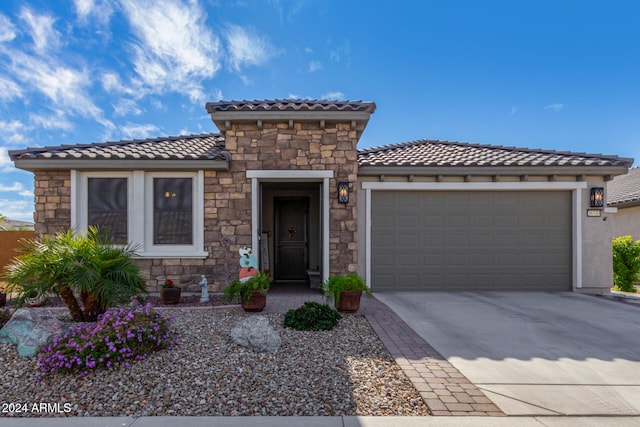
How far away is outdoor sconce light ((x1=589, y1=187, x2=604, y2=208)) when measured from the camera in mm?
7168

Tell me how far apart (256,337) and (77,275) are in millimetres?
2431

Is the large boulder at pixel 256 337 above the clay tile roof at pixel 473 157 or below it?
below

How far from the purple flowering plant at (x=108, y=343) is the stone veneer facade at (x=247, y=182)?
2.98m

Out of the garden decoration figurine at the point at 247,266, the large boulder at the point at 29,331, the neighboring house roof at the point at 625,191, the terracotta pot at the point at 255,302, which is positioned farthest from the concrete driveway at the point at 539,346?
the neighboring house roof at the point at 625,191

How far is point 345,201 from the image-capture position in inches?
262

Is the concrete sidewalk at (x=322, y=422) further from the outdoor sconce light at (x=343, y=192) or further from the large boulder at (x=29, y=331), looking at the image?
the outdoor sconce light at (x=343, y=192)

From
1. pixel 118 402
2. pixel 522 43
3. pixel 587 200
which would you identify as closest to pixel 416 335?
pixel 118 402

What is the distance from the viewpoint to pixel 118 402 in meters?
2.61

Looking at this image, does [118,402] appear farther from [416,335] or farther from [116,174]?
[116,174]

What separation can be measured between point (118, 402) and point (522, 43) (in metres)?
12.3

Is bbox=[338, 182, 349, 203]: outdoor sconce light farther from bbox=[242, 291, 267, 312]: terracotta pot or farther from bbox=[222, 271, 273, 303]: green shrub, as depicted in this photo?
bbox=[242, 291, 267, 312]: terracotta pot

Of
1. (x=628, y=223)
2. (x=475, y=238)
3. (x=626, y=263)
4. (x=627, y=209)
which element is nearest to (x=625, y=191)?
(x=627, y=209)

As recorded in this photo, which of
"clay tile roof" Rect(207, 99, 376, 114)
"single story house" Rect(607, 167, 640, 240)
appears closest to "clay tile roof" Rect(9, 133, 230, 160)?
"clay tile roof" Rect(207, 99, 376, 114)

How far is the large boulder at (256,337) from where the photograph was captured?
3.57 meters
